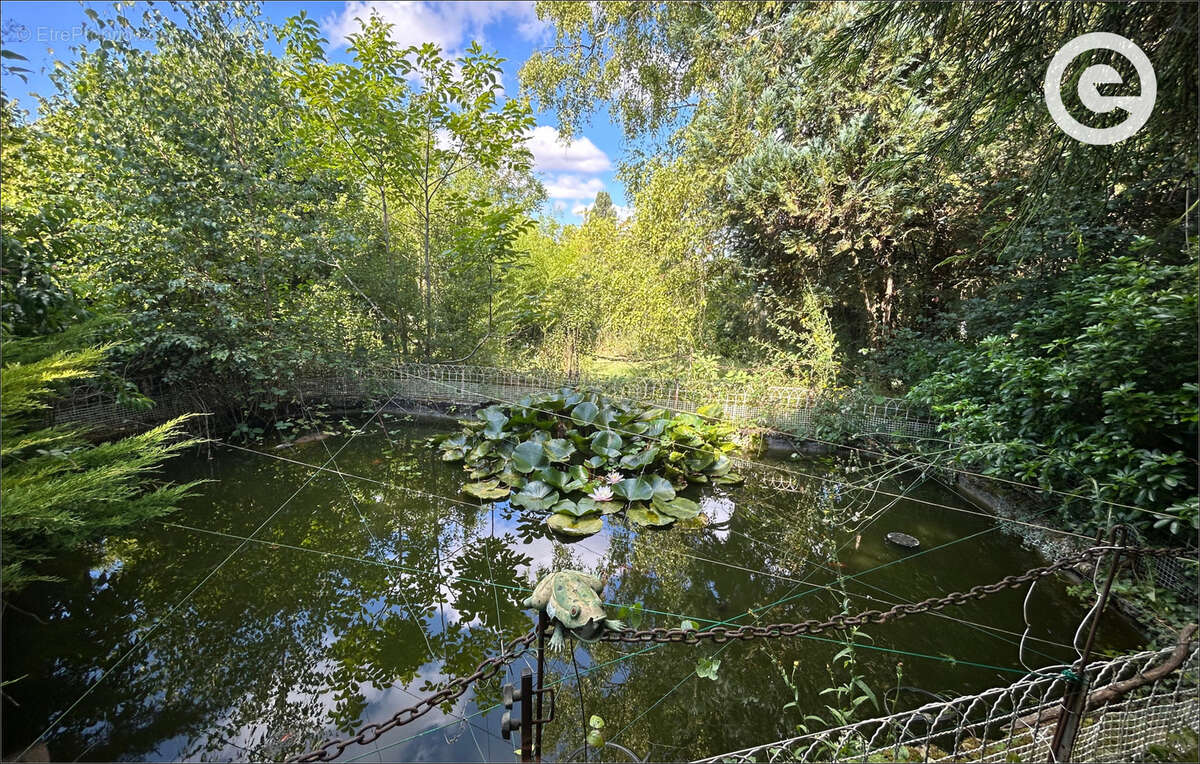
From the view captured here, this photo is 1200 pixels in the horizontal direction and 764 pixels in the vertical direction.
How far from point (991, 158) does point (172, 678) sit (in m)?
7.28

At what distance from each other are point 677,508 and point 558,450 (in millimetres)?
1107

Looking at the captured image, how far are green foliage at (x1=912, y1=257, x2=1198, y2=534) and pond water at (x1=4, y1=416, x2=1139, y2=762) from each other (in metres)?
0.70

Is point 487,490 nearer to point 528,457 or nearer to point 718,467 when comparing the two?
point 528,457

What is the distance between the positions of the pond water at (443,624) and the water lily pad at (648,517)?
0.08m

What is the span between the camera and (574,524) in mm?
3090

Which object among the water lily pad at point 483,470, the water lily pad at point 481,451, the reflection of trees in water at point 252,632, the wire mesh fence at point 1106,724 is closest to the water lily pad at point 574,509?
the reflection of trees in water at point 252,632

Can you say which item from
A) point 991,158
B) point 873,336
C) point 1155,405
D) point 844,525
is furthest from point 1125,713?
point 873,336

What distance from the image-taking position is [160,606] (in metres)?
2.15

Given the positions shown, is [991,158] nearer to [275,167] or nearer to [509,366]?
[509,366]

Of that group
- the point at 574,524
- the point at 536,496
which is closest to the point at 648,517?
the point at 574,524

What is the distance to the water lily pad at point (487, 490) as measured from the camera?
11.4 ft

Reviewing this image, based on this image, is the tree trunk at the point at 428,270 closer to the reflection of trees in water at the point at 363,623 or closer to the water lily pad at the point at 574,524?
the reflection of trees in water at the point at 363,623

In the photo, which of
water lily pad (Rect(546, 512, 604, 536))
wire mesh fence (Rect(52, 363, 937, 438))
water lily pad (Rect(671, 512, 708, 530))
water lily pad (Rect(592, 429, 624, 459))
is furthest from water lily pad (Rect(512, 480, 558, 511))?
wire mesh fence (Rect(52, 363, 937, 438))

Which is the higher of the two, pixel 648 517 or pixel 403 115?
pixel 403 115
